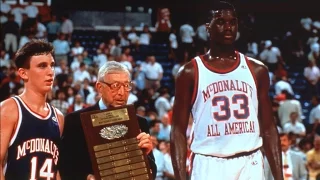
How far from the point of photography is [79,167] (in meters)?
4.46

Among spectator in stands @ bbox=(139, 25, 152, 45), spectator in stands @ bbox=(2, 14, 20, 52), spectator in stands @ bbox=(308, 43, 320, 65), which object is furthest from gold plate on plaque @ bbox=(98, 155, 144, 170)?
spectator in stands @ bbox=(139, 25, 152, 45)

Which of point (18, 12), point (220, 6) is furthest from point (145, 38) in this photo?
point (220, 6)

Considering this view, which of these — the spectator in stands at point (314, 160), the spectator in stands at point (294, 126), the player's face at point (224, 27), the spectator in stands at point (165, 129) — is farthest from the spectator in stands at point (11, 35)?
the player's face at point (224, 27)

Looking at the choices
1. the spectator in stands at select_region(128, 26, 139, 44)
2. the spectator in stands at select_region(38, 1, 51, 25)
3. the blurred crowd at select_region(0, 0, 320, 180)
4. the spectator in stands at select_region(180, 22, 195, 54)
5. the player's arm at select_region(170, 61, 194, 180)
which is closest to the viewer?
the player's arm at select_region(170, 61, 194, 180)

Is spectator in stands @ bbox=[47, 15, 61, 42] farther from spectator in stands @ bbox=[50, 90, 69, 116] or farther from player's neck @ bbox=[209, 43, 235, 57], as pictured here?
player's neck @ bbox=[209, 43, 235, 57]

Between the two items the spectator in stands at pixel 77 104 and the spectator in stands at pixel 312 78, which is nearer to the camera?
the spectator in stands at pixel 77 104

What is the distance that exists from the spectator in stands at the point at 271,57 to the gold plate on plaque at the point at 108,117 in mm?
16047

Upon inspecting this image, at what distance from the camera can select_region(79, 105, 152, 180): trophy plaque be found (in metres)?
4.16

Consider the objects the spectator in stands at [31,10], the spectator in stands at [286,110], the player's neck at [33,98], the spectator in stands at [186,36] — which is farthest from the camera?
the spectator in stands at [186,36]

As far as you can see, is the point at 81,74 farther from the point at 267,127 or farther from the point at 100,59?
the point at 267,127

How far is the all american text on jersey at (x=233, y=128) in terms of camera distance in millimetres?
4414

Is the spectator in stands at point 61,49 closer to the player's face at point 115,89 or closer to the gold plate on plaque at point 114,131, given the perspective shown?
the player's face at point 115,89

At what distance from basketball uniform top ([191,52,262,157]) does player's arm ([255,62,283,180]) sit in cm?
6

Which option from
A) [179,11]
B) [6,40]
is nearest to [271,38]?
[179,11]
